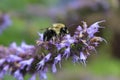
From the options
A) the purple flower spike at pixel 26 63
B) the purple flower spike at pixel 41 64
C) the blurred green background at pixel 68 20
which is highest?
the blurred green background at pixel 68 20

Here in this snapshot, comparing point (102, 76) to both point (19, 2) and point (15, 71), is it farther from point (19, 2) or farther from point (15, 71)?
point (15, 71)

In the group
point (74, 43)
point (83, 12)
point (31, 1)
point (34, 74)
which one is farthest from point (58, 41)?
point (31, 1)

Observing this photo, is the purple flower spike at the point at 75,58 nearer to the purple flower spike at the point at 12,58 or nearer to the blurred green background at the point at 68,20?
the purple flower spike at the point at 12,58

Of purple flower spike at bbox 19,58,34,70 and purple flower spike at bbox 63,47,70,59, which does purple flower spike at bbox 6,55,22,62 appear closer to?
purple flower spike at bbox 19,58,34,70

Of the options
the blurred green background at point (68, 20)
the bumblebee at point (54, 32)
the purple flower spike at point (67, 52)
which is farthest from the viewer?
the blurred green background at point (68, 20)

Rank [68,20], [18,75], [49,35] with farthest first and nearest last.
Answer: [68,20]
[18,75]
[49,35]

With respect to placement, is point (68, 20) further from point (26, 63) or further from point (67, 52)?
point (67, 52)

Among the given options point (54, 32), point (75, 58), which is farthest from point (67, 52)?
point (54, 32)

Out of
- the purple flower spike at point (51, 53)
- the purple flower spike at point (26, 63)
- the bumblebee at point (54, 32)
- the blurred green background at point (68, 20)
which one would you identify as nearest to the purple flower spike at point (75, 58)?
the purple flower spike at point (51, 53)
